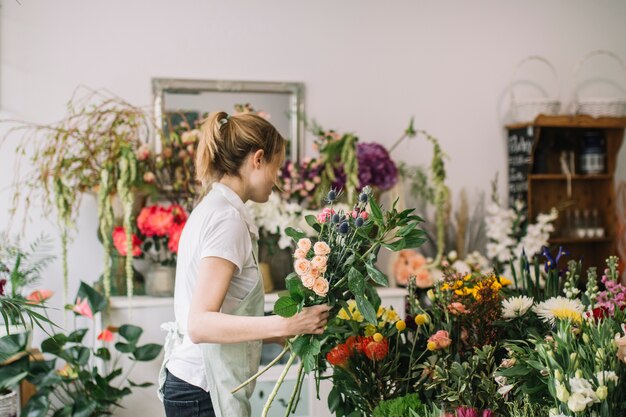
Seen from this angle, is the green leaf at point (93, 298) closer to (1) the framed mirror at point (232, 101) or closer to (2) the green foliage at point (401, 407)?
(1) the framed mirror at point (232, 101)

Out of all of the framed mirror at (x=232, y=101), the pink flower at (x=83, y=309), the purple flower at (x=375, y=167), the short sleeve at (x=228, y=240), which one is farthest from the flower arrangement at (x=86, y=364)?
the short sleeve at (x=228, y=240)

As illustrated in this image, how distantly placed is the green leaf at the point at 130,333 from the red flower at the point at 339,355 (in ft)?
5.40

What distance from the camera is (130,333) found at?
11.0 feet

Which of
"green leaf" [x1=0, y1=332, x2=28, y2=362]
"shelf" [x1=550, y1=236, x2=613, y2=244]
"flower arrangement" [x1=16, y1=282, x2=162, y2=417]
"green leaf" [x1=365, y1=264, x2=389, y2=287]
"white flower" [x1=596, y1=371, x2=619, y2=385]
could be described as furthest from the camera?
"shelf" [x1=550, y1=236, x2=613, y2=244]

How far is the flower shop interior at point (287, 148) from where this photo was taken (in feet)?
11.3

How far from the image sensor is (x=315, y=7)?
412 cm

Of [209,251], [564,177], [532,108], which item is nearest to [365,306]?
[209,251]

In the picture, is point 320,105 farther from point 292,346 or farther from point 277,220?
point 292,346

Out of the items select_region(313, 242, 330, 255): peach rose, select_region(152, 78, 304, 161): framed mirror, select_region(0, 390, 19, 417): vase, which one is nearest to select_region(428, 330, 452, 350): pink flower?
select_region(313, 242, 330, 255): peach rose

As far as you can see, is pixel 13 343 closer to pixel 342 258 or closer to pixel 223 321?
pixel 223 321

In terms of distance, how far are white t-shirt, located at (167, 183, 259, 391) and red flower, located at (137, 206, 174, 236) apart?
1.53 m

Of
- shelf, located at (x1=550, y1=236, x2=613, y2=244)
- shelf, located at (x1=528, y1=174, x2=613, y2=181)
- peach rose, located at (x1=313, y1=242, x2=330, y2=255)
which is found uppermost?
shelf, located at (x1=528, y1=174, x2=613, y2=181)

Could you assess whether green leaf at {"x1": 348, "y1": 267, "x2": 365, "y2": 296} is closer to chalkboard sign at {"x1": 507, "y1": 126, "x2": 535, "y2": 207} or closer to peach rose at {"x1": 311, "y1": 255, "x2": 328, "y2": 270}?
peach rose at {"x1": 311, "y1": 255, "x2": 328, "y2": 270}

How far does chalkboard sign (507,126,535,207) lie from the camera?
4.27 metres
